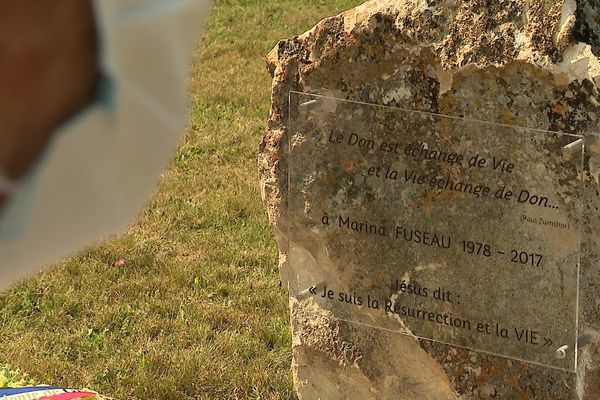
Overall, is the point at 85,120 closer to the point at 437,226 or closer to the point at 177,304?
the point at 437,226

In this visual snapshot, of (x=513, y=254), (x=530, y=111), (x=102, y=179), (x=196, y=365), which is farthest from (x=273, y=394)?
(x=102, y=179)

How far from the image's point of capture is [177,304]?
12.1 feet

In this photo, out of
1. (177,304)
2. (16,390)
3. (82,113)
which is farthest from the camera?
(177,304)

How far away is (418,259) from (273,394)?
37.9 inches

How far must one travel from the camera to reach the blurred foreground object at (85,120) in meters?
0.58

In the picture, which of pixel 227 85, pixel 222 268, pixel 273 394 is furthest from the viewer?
pixel 227 85

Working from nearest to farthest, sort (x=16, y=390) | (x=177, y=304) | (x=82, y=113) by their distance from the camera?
(x=82, y=113) < (x=16, y=390) < (x=177, y=304)

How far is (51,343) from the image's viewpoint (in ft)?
11.3

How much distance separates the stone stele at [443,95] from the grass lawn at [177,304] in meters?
0.59

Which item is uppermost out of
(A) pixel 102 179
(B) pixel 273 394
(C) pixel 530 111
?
(A) pixel 102 179

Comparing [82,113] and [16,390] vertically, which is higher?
[82,113]

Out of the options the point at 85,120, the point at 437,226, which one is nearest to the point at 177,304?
the point at 437,226

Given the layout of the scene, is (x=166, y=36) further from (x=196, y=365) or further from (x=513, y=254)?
(x=196, y=365)

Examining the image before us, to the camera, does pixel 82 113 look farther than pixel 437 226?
No
